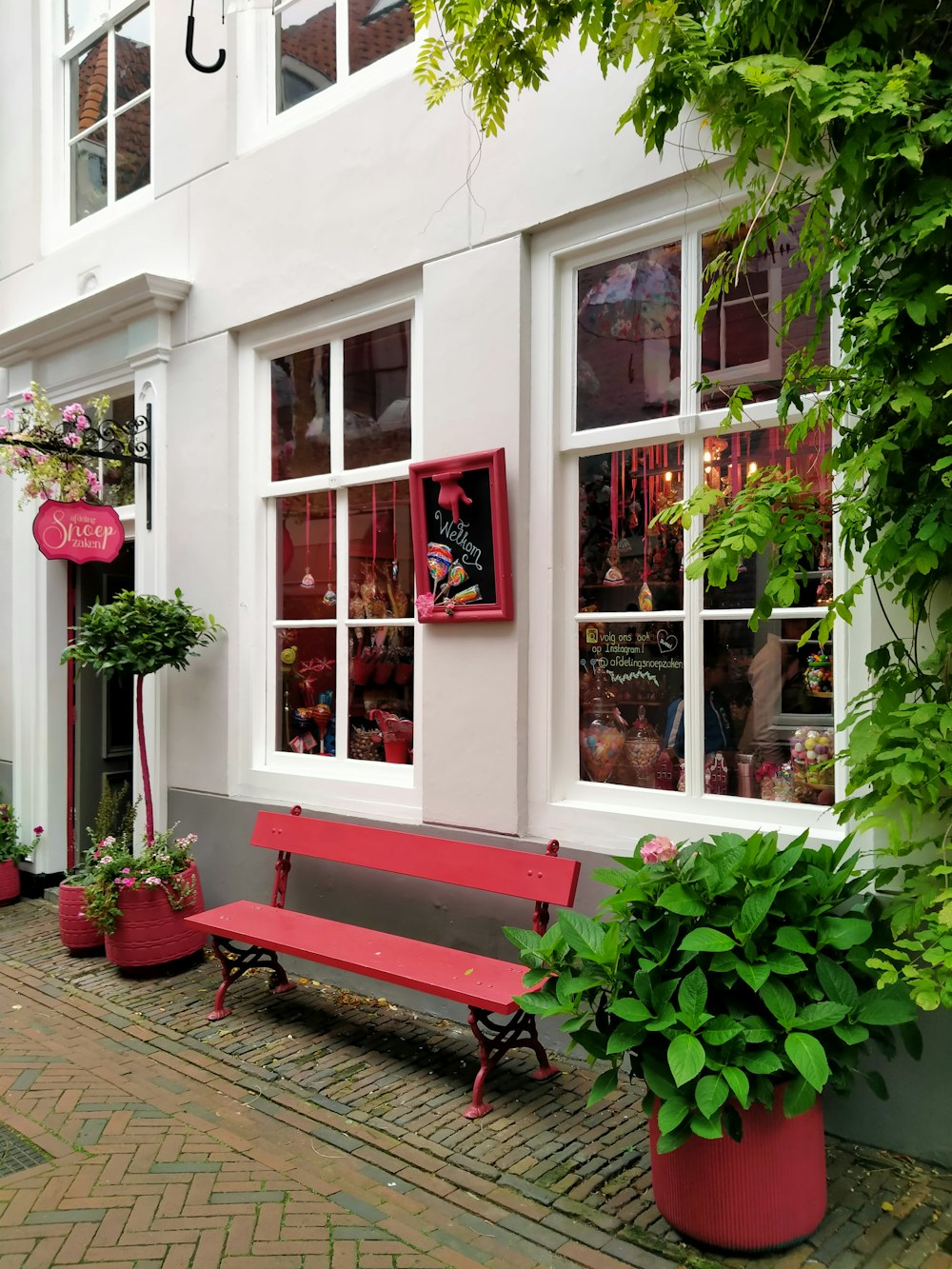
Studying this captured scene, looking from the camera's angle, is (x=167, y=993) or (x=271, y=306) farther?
(x=271, y=306)

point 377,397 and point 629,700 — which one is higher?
point 377,397

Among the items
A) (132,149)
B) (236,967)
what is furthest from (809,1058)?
(132,149)

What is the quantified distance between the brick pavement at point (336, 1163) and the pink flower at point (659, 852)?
1091 millimetres

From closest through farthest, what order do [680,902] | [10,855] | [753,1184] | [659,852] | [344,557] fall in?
[753,1184]
[680,902]
[659,852]
[344,557]
[10,855]

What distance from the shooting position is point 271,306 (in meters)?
5.64

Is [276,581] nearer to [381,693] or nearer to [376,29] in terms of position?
[381,693]

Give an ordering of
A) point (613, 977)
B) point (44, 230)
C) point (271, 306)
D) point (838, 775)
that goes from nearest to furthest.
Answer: point (613, 977) < point (838, 775) < point (271, 306) < point (44, 230)

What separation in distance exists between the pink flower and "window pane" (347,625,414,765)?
7.59ft

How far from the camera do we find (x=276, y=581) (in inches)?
234

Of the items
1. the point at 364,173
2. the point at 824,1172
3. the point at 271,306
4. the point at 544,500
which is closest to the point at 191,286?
the point at 271,306

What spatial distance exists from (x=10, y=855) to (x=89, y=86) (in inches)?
223

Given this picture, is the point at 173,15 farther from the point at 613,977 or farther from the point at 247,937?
the point at 613,977

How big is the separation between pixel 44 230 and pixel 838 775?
7.07m

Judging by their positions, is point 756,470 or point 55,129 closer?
point 756,470
